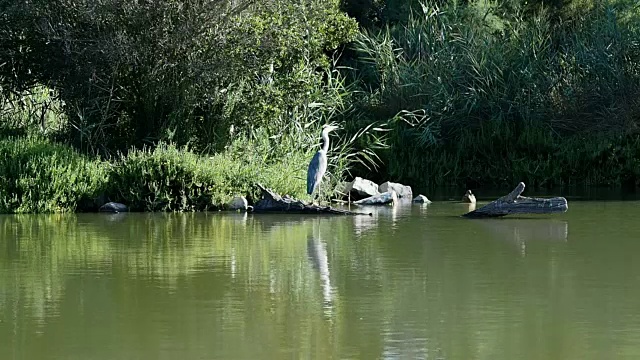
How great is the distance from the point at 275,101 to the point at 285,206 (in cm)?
309

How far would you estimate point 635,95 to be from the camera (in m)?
26.1

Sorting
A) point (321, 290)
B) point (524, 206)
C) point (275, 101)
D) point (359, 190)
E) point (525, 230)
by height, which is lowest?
point (321, 290)

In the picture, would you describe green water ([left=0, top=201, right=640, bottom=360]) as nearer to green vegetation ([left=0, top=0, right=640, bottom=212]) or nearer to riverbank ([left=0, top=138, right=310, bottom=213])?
riverbank ([left=0, top=138, right=310, bottom=213])

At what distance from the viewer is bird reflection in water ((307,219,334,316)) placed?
10.2m

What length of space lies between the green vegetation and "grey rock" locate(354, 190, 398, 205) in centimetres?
70

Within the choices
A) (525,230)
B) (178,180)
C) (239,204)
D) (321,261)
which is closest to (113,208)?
(178,180)

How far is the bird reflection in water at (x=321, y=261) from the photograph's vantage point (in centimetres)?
1019

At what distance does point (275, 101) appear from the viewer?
21.3m

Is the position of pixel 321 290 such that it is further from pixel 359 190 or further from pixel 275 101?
pixel 359 190

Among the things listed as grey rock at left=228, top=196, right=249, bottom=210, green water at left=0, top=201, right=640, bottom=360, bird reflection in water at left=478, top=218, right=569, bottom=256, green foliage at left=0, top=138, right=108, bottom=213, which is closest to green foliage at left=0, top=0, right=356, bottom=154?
green foliage at left=0, top=138, right=108, bottom=213

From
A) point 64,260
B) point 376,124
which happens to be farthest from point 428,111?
point 64,260

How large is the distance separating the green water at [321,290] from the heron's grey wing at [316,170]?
7.39 ft

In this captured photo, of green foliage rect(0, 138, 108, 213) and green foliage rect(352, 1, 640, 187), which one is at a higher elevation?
green foliage rect(352, 1, 640, 187)

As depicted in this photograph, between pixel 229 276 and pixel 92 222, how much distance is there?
623 centimetres
